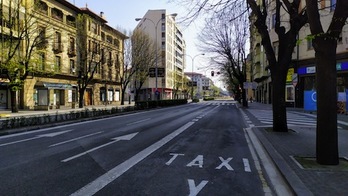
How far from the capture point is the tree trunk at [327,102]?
6930 mm

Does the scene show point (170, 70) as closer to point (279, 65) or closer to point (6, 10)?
point (6, 10)

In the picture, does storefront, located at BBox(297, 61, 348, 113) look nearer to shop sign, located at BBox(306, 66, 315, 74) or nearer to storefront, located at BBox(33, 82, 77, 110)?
shop sign, located at BBox(306, 66, 315, 74)

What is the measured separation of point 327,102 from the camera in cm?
695

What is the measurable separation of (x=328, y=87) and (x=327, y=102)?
32cm

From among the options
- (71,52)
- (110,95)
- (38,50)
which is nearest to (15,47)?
(38,50)

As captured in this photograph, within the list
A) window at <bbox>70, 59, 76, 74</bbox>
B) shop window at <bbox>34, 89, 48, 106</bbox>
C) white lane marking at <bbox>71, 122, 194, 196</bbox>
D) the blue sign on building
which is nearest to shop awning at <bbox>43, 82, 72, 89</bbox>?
shop window at <bbox>34, 89, 48, 106</bbox>

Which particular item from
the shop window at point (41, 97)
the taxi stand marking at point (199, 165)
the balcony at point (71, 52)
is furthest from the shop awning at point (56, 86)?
the taxi stand marking at point (199, 165)

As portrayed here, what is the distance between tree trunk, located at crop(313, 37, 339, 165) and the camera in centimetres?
693

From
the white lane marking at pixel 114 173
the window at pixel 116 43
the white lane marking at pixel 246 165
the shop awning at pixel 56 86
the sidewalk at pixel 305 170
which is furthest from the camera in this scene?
the window at pixel 116 43

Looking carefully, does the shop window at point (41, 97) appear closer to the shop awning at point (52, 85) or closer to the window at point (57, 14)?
the shop awning at point (52, 85)

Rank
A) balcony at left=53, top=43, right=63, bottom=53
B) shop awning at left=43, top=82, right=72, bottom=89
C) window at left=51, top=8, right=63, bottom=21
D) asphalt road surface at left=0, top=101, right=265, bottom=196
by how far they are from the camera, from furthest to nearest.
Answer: balcony at left=53, top=43, right=63, bottom=53 < window at left=51, top=8, right=63, bottom=21 < shop awning at left=43, top=82, right=72, bottom=89 < asphalt road surface at left=0, top=101, right=265, bottom=196

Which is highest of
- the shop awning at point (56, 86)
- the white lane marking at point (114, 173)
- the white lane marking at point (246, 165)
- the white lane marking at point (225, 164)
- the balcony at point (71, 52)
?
the balcony at point (71, 52)

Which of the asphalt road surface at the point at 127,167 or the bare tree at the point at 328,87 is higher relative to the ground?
the bare tree at the point at 328,87

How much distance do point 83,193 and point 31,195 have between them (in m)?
0.79
